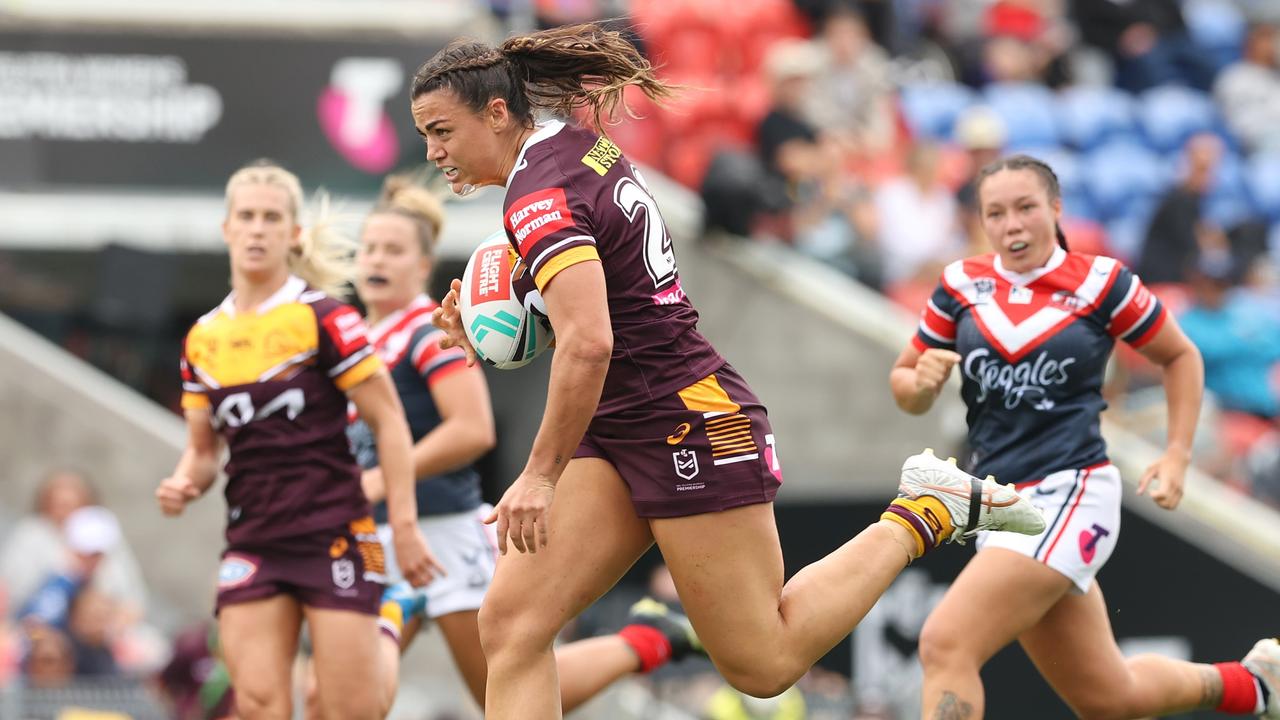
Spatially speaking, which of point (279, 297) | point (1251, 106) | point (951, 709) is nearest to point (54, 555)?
point (279, 297)

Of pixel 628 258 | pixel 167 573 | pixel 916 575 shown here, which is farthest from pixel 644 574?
pixel 628 258

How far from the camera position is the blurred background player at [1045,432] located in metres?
6.25

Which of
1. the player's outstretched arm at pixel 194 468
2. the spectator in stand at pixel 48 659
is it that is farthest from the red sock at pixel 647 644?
the spectator in stand at pixel 48 659

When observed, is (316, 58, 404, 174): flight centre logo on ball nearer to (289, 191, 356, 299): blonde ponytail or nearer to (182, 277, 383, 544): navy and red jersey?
(289, 191, 356, 299): blonde ponytail

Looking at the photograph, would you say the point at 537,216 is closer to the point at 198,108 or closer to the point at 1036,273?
the point at 1036,273

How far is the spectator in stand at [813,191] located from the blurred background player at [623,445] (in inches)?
324

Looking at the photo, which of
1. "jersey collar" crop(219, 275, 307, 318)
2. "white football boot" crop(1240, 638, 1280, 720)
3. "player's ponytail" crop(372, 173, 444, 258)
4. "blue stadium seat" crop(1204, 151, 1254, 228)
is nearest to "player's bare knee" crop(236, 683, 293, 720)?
"jersey collar" crop(219, 275, 307, 318)

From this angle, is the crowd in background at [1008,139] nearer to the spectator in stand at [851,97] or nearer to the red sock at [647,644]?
the spectator in stand at [851,97]

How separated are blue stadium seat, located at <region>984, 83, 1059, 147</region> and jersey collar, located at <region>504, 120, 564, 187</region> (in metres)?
11.4

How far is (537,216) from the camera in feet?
16.3

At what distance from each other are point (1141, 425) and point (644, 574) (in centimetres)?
380

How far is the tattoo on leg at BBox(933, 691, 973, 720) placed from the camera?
6.15 m

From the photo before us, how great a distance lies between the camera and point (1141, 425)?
12617mm

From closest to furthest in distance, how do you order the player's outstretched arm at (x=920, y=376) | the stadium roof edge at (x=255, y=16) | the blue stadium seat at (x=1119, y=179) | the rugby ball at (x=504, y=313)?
1. the rugby ball at (x=504, y=313)
2. the player's outstretched arm at (x=920, y=376)
3. the stadium roof edge at (x=255, y=16)
4. the blue stadium seat at (x=1119, y=179)
